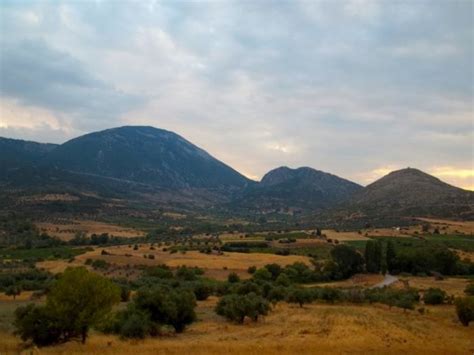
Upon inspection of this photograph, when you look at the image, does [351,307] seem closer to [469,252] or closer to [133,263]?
[133,263]

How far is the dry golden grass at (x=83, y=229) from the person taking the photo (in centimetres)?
14938

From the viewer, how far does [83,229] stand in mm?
161000

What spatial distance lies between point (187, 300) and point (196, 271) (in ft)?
143

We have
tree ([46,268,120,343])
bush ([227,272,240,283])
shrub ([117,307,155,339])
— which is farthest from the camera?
bush ([227,272,240,283])

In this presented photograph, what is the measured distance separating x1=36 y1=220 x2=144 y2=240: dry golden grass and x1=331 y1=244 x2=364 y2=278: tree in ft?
274

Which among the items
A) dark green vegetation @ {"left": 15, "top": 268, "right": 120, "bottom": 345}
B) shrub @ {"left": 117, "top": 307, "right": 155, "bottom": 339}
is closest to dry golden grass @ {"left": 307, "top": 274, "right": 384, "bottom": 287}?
shrub @ {"left": 117, "top": 307, "right": 155, "bottom": 339}

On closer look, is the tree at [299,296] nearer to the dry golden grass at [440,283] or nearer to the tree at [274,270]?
the dry golden grass at [440,283]

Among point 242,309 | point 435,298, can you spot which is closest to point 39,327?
point 242,309

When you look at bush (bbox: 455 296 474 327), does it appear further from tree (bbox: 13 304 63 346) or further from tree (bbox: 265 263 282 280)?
tree (bbox: 265 263 282 280)

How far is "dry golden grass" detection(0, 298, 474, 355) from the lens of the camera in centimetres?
3102

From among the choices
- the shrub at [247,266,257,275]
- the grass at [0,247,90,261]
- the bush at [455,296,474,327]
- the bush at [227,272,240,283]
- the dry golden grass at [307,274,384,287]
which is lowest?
the grass at [0,247,90,261]

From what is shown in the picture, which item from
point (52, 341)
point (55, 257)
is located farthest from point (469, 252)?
point (52, 341)

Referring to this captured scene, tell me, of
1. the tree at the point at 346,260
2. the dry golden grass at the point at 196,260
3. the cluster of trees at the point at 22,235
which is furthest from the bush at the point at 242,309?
the cluster of trees at the point at 22,235

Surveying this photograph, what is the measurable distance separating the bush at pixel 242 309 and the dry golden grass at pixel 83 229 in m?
104
